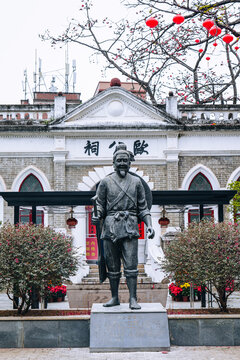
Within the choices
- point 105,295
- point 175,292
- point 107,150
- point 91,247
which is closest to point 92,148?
point 107,150

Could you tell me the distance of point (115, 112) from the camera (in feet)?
60.6

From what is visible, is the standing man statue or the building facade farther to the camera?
the building facade

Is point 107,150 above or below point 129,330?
above

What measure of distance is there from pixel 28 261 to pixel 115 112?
32.9 feet

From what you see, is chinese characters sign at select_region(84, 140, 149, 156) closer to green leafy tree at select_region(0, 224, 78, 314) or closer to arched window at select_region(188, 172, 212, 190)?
arched window at select_region(188, 172, 212, 190)

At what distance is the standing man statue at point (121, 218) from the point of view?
8.59 metres

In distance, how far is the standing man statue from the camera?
8.59m

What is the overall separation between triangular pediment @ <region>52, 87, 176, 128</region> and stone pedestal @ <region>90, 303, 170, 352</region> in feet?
35.6

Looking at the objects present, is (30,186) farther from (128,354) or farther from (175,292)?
(128,354)

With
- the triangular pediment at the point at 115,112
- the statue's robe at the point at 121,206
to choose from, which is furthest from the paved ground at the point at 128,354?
the triangular pediment at the point at 115,112

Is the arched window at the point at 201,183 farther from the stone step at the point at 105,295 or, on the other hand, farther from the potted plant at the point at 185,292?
the stone step at the point at 105,295

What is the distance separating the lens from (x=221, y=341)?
27.6 feet

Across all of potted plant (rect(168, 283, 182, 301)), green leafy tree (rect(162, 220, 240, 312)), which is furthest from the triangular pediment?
green leafy tree (rect(162, 220, 240, 312))

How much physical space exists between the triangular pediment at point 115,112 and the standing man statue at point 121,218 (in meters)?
9.54
